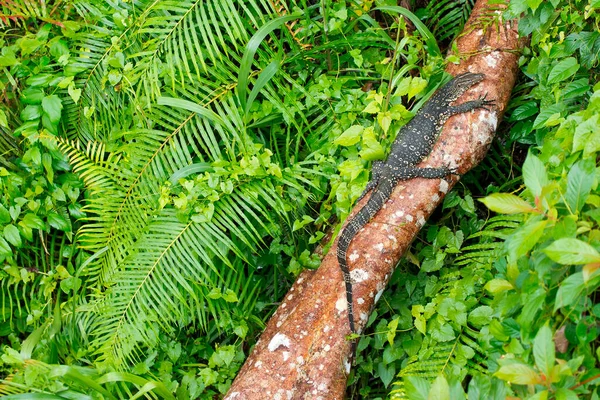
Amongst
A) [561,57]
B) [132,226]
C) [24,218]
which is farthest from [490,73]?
[24,218]

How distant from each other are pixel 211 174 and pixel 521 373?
2.39m

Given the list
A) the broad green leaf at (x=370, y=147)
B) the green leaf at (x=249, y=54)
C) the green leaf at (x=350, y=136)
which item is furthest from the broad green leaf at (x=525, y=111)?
the green leaf at (x=249, y=54)

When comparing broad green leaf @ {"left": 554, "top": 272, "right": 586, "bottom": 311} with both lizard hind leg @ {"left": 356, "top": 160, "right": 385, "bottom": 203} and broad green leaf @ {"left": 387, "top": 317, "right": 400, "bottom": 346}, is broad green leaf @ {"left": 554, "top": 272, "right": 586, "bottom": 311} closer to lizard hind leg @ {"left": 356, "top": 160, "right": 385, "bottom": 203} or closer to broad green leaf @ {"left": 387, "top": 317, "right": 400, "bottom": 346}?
broad green leaf @ {"left": 387, "top": 317, "right": 400, "bottom": 346}

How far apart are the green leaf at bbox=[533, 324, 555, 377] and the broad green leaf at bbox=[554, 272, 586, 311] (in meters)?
0.11

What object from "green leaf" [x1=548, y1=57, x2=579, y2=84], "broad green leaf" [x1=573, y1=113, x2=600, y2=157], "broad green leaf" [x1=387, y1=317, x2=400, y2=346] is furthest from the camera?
"broad green leaf" [x1=387, y1=317, x2=400, y2=346]

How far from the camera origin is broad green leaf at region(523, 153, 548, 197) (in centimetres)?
220

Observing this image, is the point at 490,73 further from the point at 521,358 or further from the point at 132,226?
the point at 132,226

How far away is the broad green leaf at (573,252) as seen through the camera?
203 cm

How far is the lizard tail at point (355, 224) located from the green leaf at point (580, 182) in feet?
4.77

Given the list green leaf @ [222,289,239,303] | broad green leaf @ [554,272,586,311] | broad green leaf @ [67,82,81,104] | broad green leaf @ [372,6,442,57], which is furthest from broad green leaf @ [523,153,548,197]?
broad green leaf @ [67,82,81,104]

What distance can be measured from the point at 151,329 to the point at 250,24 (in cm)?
221

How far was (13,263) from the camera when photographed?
4.32 m

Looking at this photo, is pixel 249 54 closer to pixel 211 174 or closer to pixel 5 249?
pixel 211 174

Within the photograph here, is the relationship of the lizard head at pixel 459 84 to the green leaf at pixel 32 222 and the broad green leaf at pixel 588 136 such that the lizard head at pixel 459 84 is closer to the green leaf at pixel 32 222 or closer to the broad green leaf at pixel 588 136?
the broad green leaf at pixel 588 136
